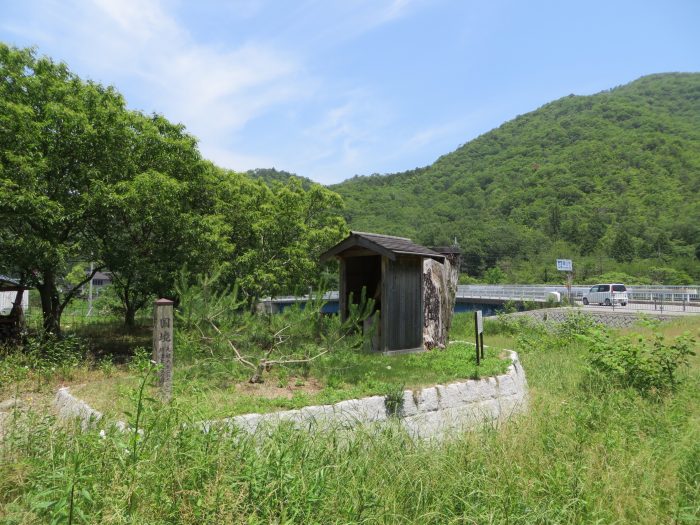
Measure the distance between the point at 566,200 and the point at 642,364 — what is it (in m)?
55.5

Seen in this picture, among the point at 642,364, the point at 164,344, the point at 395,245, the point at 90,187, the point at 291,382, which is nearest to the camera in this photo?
the point at 164,344

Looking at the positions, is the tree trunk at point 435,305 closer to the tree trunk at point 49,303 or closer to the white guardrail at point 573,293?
the tree trunk at point 49,303

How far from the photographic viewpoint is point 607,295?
2728 centimetres

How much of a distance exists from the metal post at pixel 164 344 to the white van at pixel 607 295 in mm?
25654

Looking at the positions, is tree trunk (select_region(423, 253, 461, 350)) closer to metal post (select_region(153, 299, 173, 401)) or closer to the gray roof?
the gray roof

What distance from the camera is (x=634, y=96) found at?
284 feet

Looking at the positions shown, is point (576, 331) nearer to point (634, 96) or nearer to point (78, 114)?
point (78, 114)

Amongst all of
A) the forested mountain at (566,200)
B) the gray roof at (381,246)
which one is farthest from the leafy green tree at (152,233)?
the forested mountain at (566,200)

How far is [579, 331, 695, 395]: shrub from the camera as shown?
22.2ft

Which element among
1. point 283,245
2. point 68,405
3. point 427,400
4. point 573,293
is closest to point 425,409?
point 427,400

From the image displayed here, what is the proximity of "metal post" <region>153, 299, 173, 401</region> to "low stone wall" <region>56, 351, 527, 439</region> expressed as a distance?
0.67m

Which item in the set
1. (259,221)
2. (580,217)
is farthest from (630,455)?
(580,217)

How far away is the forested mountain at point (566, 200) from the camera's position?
4822 cm

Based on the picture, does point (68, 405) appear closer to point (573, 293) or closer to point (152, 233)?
point (152, 233)
